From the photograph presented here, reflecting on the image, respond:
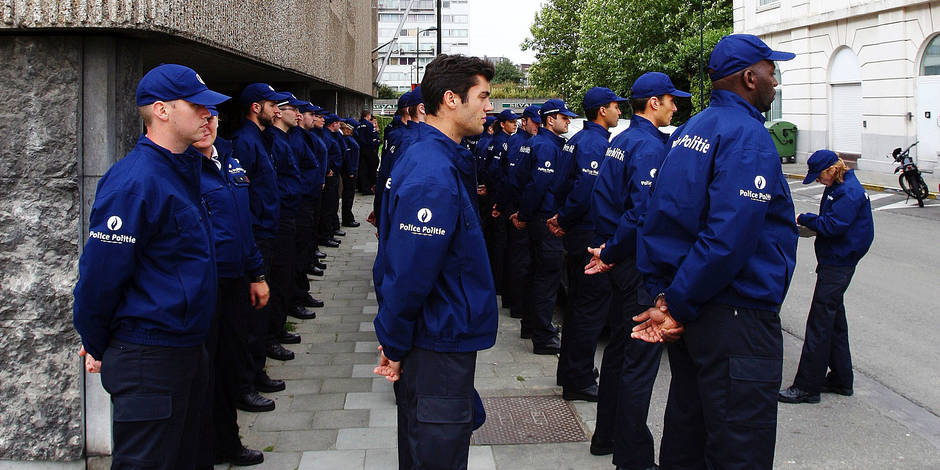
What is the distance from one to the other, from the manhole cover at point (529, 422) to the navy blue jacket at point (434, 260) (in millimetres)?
2186

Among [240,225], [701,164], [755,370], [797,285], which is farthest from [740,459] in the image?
[797,285]

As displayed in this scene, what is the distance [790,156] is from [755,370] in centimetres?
2899

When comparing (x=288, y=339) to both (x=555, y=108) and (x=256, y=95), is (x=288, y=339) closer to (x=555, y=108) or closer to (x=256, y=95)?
(x=256, y=95)

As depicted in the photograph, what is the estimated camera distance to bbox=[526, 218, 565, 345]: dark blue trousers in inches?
282

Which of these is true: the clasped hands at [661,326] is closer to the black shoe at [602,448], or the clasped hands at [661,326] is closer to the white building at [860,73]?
the black shoe at [602,448]

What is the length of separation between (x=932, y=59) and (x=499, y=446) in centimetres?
2249

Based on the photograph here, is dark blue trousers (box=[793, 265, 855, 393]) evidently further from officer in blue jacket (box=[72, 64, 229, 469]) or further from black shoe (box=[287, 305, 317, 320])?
black shoe (box=[287, 305, 317, 320])

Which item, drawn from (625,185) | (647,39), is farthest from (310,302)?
(647,39)

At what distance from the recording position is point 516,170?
8430mm

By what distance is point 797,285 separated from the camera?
33.2 ft

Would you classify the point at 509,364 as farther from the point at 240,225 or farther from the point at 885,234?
the point at 885,234

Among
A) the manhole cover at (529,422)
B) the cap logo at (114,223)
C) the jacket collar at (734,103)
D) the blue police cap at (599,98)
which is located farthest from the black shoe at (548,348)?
the cap logo at (114,223)

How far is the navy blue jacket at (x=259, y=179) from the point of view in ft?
19.6

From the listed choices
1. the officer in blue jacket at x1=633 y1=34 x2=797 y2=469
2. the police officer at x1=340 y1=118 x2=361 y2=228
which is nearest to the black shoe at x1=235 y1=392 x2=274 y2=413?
the officer in blue jacket at x1=633 y1=34 x2=797 y2=469
